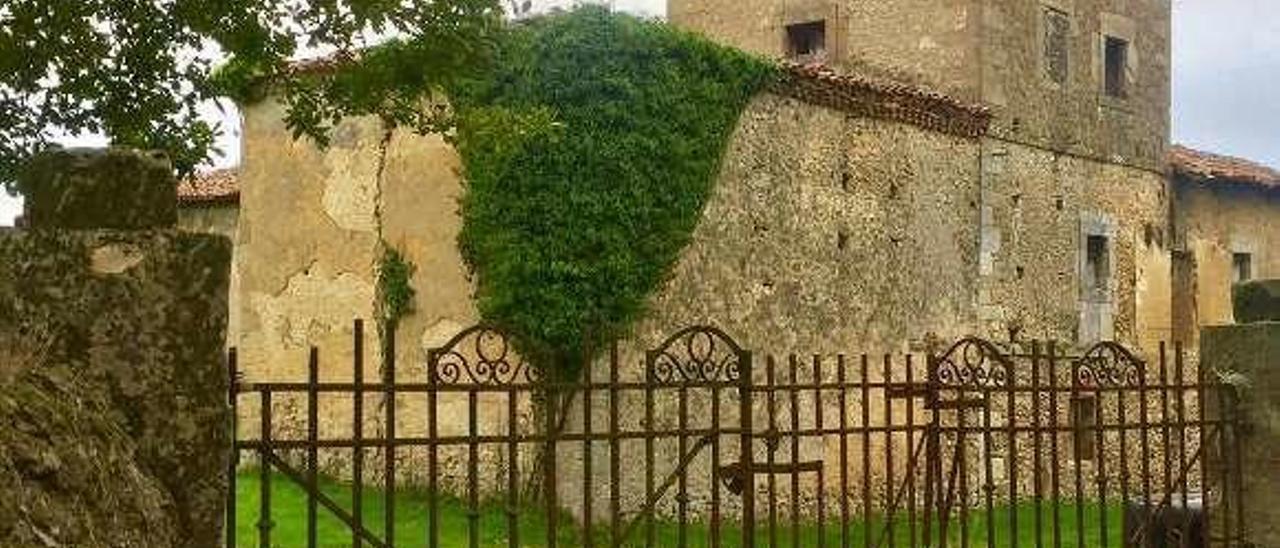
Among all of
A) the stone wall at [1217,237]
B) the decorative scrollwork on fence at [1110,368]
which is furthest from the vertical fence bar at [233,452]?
the stone wall at [1217,237]

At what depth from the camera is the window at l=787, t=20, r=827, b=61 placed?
20.7 m

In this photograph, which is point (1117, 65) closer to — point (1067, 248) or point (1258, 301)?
point (1067, 248)

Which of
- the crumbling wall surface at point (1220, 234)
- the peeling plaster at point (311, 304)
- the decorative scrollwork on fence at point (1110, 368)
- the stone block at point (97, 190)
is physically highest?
the crumbling wall surface at point (1220, 234)

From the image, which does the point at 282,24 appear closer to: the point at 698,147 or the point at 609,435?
the point at 609,435

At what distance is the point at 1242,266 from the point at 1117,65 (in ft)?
13.9

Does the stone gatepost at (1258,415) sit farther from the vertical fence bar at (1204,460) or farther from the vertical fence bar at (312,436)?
the vertical fence bar at (312,436)

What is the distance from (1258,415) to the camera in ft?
25.2

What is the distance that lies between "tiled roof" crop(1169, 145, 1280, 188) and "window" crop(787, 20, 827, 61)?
559 cm

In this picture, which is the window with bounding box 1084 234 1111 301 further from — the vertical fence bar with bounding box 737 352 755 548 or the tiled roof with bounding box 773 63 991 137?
the vertical fence bar with bounding box 737 352 755 548

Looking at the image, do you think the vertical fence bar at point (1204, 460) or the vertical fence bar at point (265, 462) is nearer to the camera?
the vertical fence bar at point (265, 462)

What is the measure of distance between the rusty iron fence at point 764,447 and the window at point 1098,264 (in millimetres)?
1191

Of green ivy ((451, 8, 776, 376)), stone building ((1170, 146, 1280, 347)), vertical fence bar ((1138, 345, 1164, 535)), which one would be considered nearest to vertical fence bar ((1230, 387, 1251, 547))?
vertical fence bar ((1138, 345, 1164, 535))

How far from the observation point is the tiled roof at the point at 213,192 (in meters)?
19.0

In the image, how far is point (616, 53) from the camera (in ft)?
46.8
